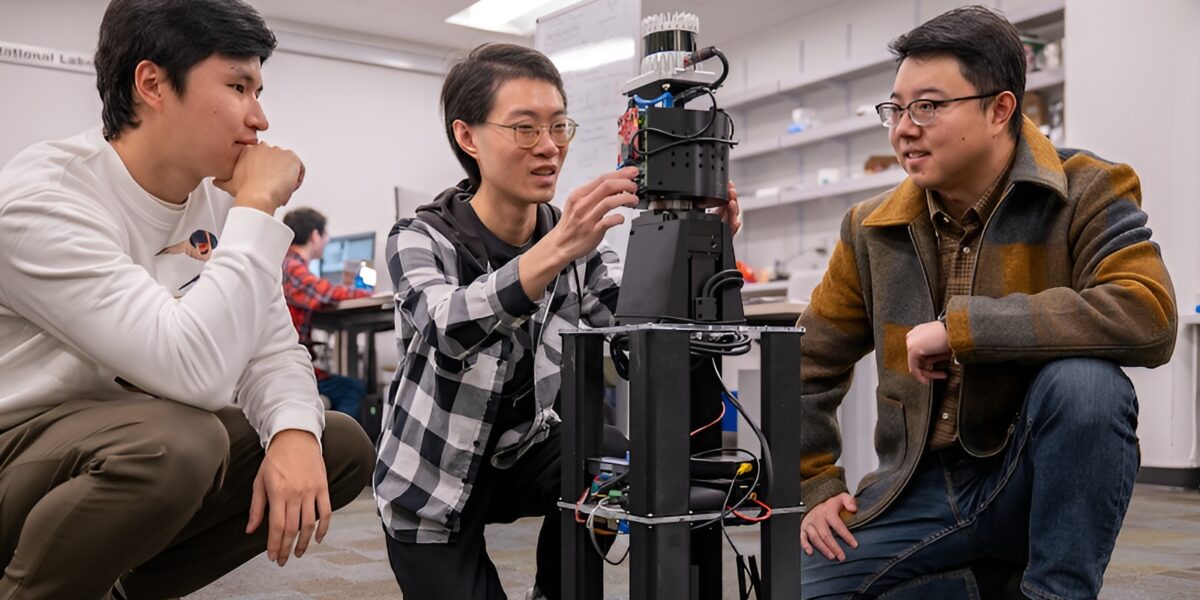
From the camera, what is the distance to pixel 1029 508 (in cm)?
137

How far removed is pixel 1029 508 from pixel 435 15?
6.81 m

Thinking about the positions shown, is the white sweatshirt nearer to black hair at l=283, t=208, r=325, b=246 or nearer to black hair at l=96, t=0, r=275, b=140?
black hair at l=96, t=0, r=275, b=140

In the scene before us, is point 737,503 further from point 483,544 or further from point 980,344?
point 483,544

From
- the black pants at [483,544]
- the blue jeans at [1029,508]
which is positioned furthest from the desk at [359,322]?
the blue jeans at [1029,508]

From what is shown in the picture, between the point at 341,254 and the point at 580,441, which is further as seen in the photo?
the point at 341,254

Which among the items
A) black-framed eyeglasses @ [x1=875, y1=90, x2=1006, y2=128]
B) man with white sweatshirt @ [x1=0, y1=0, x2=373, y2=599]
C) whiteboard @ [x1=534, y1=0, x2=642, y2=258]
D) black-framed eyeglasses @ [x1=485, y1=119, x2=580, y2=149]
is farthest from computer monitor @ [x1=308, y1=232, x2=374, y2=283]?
black-framed eyeglasses @ [x1=875, y1=90, x2=1006, y2=128]

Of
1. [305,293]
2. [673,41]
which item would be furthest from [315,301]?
[673,41]

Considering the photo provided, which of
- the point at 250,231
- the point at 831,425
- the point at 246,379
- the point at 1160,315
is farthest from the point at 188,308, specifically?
the point at 1160,315

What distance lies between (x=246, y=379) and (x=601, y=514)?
559mm

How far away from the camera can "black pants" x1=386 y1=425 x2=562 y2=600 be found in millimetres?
1593

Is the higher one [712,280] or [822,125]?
[822,125]

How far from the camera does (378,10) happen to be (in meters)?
7.43

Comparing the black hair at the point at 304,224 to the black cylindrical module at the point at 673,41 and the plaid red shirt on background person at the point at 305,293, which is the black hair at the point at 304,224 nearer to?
the plaid red shirt on background person at the point at 305,293

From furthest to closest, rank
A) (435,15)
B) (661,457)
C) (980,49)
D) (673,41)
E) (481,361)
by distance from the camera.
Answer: (435,15) → (481,361) → (980,49) → (673,41) → (661,457)
